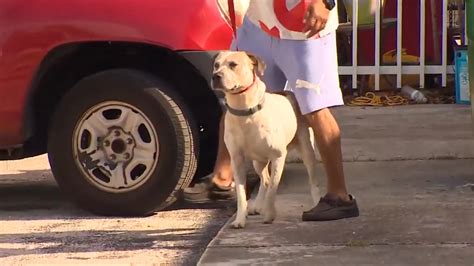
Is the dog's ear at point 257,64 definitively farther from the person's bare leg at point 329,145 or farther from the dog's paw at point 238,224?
the dog's paw at point 238,224

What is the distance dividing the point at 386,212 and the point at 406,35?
5.47 metres

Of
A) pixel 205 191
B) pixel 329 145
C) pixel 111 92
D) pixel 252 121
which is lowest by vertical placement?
pixel 205 191

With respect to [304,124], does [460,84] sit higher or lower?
lower

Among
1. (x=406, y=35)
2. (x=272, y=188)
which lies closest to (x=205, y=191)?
(x=272, y=188)

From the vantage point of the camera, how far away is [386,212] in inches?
224

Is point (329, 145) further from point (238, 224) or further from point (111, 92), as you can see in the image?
point (111, 92)

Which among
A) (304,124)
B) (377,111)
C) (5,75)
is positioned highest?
(5,75)

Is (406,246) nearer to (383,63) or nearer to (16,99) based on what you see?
(16,99)

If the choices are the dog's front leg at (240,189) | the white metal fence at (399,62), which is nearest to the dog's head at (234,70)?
the dog's front leg at (240,189)

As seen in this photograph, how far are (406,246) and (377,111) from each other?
4.79m

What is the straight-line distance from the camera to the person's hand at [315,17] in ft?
17.1

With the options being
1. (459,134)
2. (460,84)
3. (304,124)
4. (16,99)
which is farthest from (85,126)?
(460,84)

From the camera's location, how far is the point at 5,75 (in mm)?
5812

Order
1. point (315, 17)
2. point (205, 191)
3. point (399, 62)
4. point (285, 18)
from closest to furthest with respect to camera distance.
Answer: point (315, 17) < point (285, 18) < point (205, 191) < point (399, 62)
